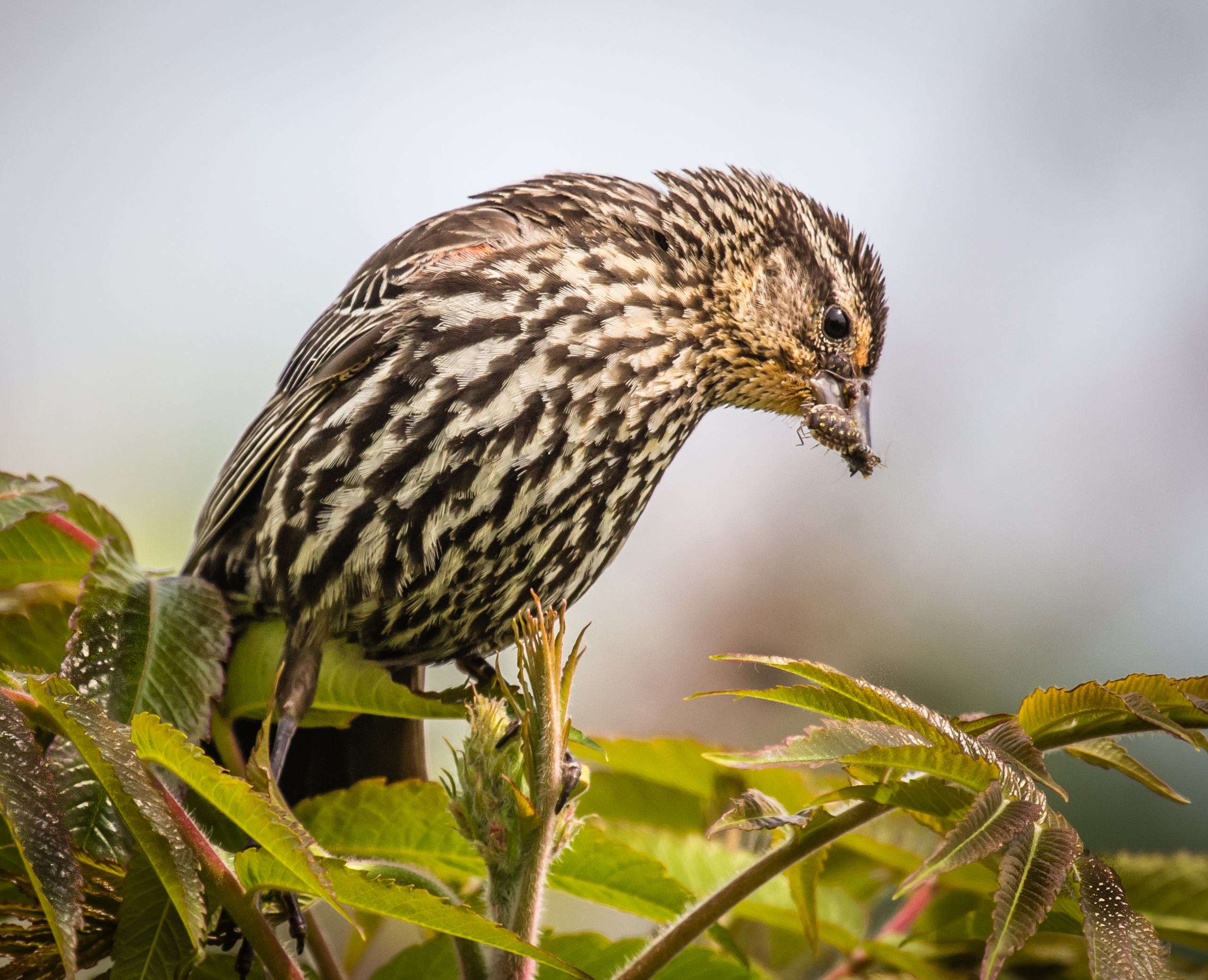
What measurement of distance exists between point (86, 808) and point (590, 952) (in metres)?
0.66

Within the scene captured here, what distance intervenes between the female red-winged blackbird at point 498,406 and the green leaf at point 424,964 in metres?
0.44

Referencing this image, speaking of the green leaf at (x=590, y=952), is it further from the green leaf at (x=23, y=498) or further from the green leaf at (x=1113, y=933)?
the green leaf at (x=23, y=498)

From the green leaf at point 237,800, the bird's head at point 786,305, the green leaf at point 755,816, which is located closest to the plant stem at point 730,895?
the green leaf at point 755,816

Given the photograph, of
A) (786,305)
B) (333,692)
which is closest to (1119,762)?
(333,692)

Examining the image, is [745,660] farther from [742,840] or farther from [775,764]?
[742,840]

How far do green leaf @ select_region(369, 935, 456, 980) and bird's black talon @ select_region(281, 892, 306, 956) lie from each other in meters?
0.12

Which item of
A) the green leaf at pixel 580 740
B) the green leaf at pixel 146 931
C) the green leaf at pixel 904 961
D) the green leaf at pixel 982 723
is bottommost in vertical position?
the green leaf at pixel 904 961

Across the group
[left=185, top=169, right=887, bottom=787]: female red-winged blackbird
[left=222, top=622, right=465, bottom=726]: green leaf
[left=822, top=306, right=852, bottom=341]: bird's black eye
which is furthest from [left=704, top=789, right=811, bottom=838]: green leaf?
[left=822, top=306, right=852, bottom=341]: bird's black eye

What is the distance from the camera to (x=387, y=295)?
7.69ft

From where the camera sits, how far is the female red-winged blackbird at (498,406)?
2.06 m

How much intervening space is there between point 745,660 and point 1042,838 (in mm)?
316

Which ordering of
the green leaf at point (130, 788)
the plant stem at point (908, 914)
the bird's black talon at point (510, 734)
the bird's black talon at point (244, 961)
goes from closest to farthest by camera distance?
the green leaf at point (130, 788) → the bird's black talon at point (510, 734) → the bird's black talon at point (244, 961) → the plant stem at point (908, 914)

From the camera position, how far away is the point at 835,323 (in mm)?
2662

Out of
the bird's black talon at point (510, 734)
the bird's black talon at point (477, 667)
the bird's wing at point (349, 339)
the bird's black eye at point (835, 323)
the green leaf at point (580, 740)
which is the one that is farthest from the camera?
the bird's black eye at point (835, 323)
